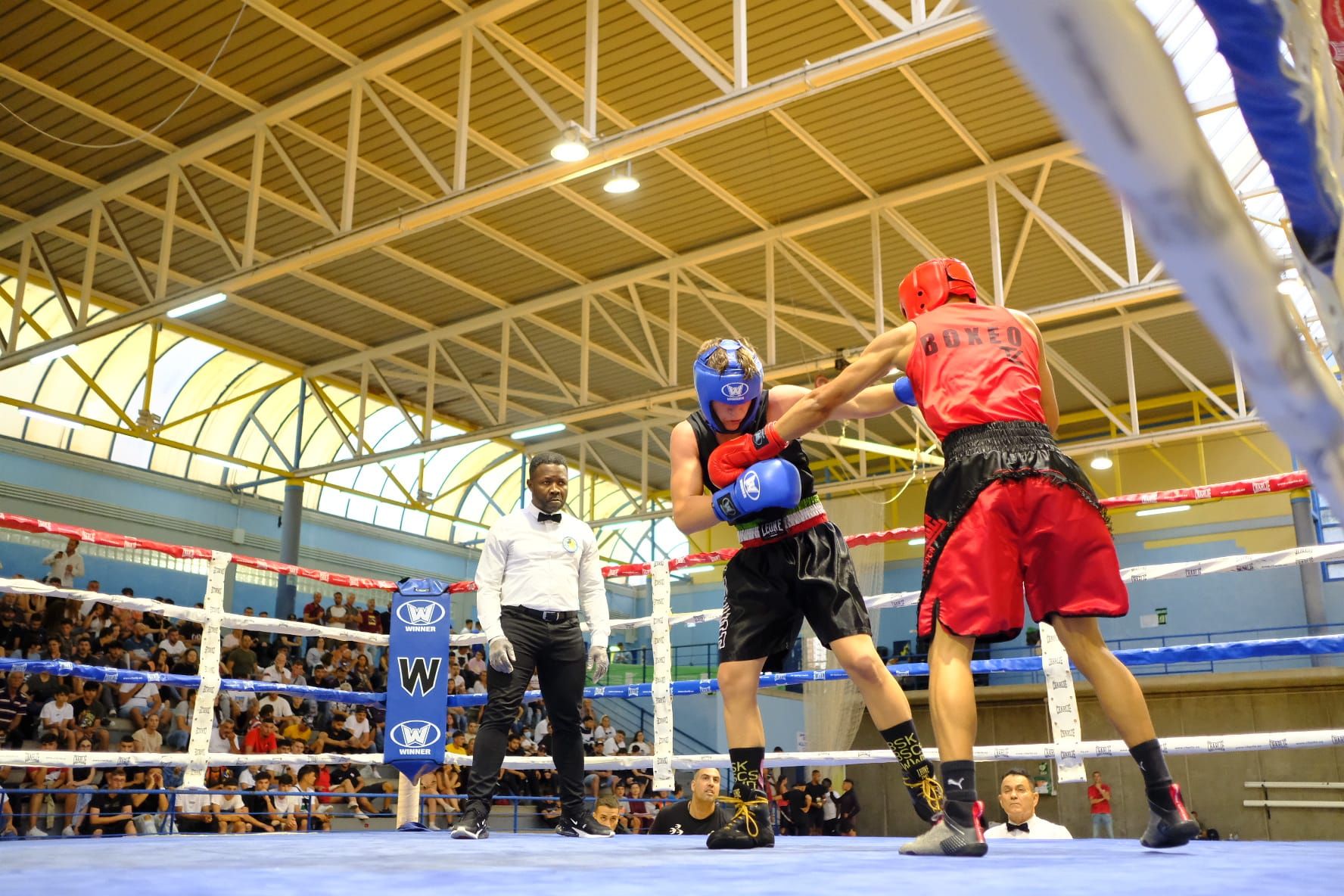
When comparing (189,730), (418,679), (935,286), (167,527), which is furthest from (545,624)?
(167,527)

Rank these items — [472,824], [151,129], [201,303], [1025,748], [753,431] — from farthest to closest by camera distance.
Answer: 1. [151,129]
2. [201,303]
3. [1025,748]
4. [472,824]
5. [753,431]

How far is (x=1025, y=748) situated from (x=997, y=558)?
57.4 inches

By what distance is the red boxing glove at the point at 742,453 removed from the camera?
2.42m

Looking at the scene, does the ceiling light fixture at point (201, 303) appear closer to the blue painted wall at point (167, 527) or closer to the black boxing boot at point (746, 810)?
the blue painted wall at point (167, 527)

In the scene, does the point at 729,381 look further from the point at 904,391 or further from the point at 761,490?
the point at 904,391

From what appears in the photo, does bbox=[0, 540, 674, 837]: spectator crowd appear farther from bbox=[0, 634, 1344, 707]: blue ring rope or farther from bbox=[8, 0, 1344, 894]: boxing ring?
bbox=[8, 0, 1344, 894]: boxing ring

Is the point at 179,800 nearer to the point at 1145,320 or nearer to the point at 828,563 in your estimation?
the point at 828,563

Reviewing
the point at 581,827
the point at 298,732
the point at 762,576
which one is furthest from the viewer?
the point at 298,732

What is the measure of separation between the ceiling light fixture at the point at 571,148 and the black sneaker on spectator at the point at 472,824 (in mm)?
4223

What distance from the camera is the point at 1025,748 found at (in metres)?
3.33

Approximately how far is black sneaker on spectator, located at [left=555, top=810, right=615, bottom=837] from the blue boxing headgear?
1.50 meters

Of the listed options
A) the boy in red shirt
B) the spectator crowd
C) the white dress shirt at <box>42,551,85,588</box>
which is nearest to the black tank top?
the spectator crowd

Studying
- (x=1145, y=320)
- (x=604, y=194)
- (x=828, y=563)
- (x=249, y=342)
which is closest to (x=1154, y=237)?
(x=828, y=563)

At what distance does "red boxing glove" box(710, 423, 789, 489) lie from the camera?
2.42 meters
